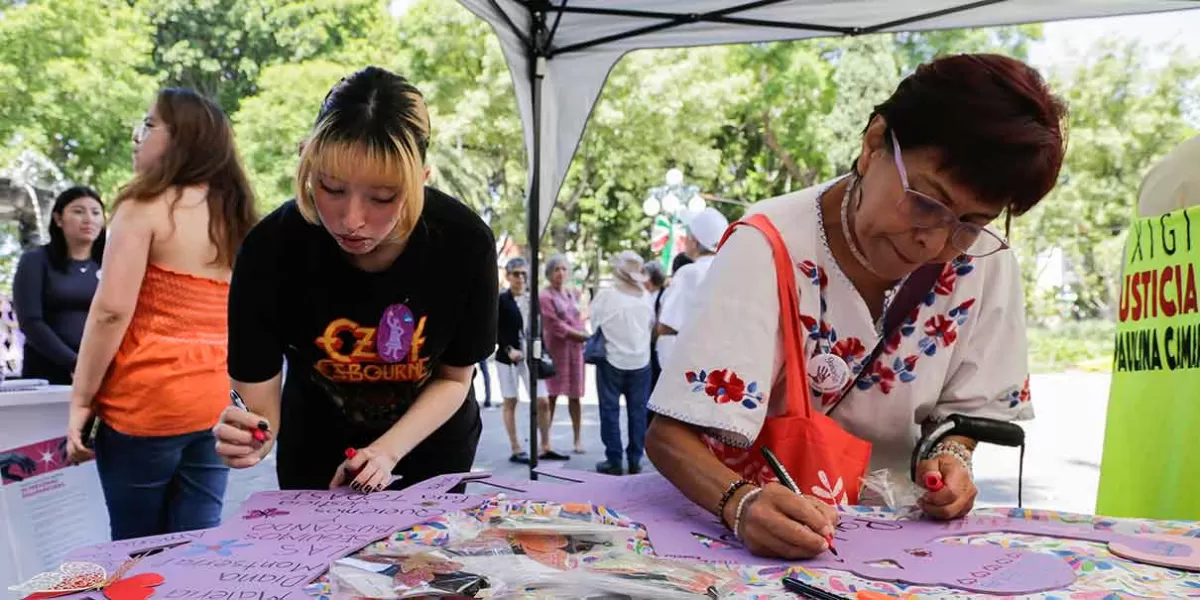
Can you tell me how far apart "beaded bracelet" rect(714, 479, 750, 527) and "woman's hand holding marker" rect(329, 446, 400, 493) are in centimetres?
57

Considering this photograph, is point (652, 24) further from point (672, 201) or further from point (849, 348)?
point (672, 201)

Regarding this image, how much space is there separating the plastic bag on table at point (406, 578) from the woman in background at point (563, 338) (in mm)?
6133

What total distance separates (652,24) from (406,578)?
148 inches

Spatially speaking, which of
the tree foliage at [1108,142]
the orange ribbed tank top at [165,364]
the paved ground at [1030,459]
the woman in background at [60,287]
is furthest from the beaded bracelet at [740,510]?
the tree foliage at [1108,142]

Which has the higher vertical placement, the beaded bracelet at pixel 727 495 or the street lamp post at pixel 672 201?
the street lamp post at pixel 672 201

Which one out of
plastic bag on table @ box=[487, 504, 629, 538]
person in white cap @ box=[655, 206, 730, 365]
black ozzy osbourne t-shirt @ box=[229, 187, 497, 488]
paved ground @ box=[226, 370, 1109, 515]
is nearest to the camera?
plastic bag on table @ box=[487, 504, 629, 538]

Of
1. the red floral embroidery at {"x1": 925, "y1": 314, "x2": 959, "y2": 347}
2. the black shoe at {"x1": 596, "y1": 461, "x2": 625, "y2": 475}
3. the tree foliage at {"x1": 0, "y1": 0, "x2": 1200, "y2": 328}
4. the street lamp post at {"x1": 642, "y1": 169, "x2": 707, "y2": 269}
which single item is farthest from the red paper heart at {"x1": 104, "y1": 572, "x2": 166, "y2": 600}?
the street lamp post at {"x1": 642, "y1": 169, "x2": 707, "y2": 269}

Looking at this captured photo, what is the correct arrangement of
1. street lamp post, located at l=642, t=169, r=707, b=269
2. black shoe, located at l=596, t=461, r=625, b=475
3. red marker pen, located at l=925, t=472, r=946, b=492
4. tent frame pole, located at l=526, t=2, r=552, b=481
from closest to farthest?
red marker pen, located at l=925, t=472, r=946, b=492
tent frame pole, located at l=526, t=2, r=552, b=481
black shoe, located at l=596, t=461, r=625, b=475
street lamp post, located at l=642, t=169, r=707, b=269

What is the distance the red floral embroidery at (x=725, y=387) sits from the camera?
1.31 meters

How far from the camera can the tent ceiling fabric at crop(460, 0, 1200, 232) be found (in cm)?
407

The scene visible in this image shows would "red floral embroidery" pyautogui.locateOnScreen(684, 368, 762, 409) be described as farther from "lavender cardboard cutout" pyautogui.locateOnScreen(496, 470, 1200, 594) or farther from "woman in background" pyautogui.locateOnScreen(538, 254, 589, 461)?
"woman in background" pyautogui.locateOnScreen(538, 254, 589, 461)

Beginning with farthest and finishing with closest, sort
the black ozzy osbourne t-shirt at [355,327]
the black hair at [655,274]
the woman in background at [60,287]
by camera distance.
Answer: the black hair at [655,274] → the woman in background at [60,287] → the black ozzy osbourne t-shirt at [355,327]

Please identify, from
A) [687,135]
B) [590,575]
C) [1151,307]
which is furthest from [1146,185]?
[687,135]

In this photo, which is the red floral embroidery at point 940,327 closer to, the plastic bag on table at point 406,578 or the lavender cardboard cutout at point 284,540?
the lavender cardboard cutout at point 284,540
